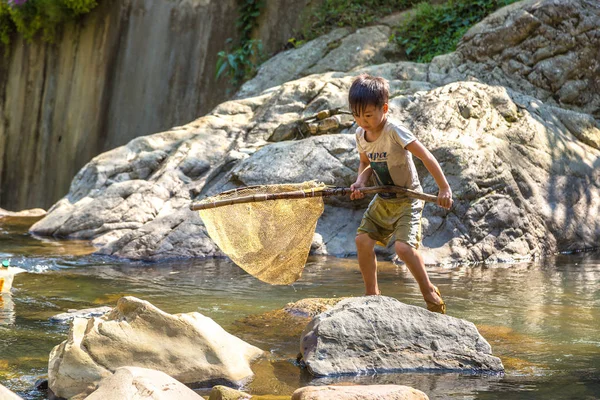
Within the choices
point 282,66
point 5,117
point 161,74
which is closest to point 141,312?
point 282,66

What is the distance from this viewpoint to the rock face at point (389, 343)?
4254 millimetres

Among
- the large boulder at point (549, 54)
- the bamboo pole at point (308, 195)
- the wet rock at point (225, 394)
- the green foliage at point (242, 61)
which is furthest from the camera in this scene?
the green foliage at point (242, 61)

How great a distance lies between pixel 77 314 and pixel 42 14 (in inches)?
563

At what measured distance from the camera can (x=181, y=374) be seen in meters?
4.04

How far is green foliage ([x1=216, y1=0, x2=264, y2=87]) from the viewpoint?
1499 centimetres

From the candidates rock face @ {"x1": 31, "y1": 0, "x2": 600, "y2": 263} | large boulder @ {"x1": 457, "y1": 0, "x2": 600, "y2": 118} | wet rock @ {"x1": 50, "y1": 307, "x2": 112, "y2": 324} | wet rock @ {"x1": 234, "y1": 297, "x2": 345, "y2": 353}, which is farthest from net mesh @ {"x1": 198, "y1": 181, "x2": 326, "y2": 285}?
large boulder @ {"x1": 457, "y1": 0, "x2": 600, "y2": 118}

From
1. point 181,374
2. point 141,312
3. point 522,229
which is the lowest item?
point 181,374

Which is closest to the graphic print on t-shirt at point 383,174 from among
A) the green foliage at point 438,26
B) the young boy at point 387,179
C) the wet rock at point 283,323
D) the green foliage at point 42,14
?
the young boy at point 387,179

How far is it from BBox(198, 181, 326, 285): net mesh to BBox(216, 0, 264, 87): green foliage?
9684mm

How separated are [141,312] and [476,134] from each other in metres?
5.95

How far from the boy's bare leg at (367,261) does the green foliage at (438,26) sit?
7627 millimetres

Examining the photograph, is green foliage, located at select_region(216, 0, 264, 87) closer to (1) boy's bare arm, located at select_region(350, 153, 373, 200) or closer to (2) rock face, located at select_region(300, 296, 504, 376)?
(1) boy's bare arm, located at select_region(350, 153, 373, 200)

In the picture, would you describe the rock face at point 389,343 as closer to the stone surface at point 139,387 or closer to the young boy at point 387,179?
the young boy at point 387,179

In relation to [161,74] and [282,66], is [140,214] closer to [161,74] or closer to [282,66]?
[282,66]
